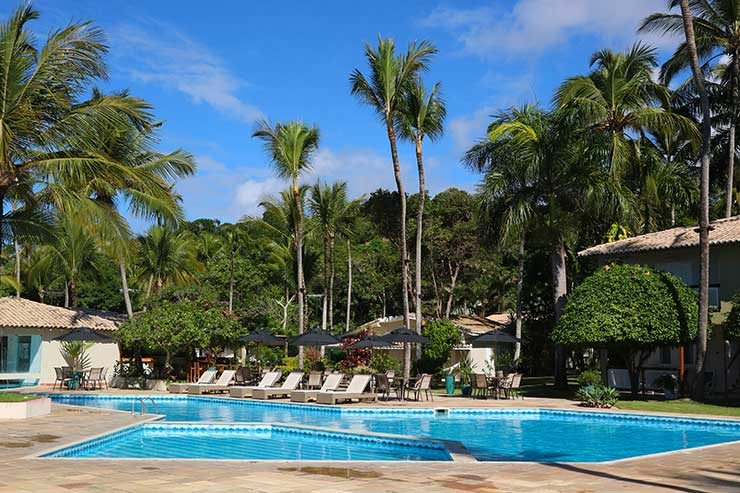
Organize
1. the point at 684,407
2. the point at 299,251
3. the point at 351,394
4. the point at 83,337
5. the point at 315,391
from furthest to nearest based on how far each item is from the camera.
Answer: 1. the point at 299,251
2. the point at 83,337
3. the point at 315,391
4. the point at 351,394
5. the point at 684,407

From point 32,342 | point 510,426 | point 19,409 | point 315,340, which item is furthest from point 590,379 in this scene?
point 32,342

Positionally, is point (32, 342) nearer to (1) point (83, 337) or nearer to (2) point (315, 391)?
(1) point (83, 337)

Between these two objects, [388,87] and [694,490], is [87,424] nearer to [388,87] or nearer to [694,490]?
[694,490]

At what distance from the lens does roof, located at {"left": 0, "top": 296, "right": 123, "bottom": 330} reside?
99.1 ft

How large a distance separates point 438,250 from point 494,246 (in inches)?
648

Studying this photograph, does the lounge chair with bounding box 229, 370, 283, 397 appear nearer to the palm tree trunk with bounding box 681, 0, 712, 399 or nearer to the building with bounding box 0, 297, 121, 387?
the building with bounding box 0, 297, 121, 387

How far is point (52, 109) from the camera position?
18125mm

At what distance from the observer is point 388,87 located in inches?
1117

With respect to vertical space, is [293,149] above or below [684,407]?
above

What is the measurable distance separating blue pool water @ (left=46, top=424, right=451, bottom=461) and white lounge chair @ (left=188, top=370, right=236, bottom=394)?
8.62 meters

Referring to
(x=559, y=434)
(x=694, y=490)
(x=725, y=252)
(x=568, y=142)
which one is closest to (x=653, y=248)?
(x=725, y=252)

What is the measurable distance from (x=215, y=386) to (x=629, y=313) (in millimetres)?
13162

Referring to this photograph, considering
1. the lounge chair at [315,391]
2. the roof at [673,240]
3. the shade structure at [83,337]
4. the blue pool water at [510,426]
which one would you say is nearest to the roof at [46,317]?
the shade structure at [83,337]

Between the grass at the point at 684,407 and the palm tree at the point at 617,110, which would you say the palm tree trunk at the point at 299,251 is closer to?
the palm tree at the point at 617,110
